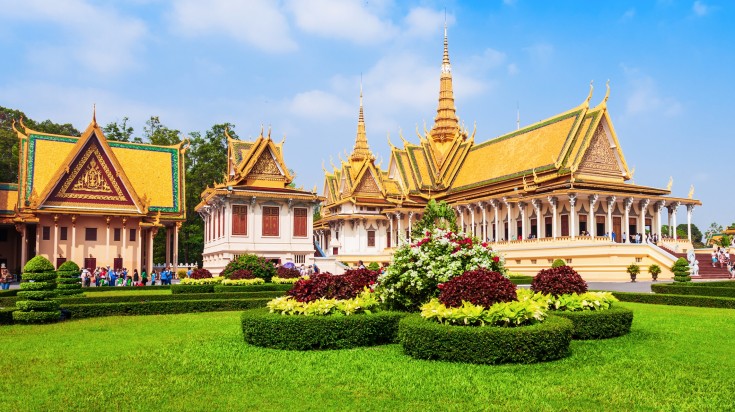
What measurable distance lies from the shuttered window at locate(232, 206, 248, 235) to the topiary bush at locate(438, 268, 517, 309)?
103 ft

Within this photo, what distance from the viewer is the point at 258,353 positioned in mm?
10273

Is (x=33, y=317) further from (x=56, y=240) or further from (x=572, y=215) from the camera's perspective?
(x=572, y=215)

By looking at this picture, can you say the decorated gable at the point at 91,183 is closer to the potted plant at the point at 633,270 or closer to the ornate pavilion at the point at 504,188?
the ornate pavilion at the point at 504,188

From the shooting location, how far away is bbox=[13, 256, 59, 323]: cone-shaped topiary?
51.6ft

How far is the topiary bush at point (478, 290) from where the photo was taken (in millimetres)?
9727

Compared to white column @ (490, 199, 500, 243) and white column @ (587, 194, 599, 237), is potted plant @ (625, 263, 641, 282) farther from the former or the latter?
white column @ (490, 199, 500, 243)

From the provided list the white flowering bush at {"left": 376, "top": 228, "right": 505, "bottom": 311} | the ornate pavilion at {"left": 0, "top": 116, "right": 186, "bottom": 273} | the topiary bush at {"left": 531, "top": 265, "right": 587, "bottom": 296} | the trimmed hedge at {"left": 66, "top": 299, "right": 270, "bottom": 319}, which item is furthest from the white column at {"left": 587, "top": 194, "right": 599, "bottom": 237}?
the white flowering bush at {"left": 376, "top": 228, "right": 505, "bottom": 311}

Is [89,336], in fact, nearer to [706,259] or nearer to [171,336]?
[171,336]

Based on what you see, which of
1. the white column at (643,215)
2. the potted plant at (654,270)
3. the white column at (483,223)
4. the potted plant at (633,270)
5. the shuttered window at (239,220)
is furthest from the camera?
the white column at (483,223)

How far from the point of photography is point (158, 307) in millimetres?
18734

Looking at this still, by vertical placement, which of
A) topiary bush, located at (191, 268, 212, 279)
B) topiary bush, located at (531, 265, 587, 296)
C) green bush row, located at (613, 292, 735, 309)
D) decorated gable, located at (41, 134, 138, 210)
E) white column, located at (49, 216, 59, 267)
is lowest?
green bush row, located at (613, 292, 735, 309)

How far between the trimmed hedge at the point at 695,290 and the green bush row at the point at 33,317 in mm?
19771

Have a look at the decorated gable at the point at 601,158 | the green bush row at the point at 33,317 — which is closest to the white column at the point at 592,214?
the decorated gable at the point at 601,158

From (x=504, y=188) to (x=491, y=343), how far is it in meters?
37.2
